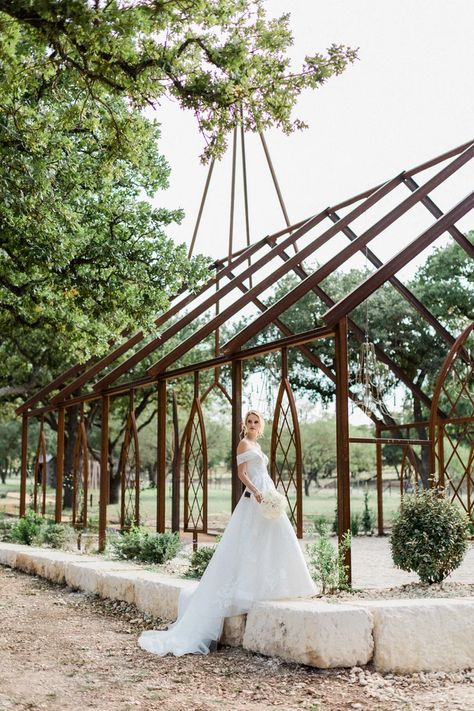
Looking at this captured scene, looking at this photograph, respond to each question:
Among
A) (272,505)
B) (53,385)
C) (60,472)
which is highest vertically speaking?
(53,385)

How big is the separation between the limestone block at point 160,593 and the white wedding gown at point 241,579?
1.84ft

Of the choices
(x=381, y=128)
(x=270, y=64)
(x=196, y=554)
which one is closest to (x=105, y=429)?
(x=196, y=554)

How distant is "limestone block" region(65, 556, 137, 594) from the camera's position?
967 centimetres

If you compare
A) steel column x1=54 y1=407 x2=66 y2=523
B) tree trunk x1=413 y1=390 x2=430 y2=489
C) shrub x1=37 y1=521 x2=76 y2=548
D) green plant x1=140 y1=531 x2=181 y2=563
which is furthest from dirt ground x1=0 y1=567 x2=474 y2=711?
tree trunk x1=413 y1=390 x2=430 y2=489

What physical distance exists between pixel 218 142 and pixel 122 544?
19.4 feet

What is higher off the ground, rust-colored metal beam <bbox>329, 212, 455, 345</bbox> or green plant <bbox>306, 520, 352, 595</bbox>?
rust-colored metal beam <bbox>329, 212, 455, 345</bbox>

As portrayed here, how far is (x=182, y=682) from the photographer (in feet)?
19.6

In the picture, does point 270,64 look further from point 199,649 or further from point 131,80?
point 199,649

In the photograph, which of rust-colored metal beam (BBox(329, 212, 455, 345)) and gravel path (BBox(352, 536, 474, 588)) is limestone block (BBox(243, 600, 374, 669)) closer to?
gravel path (BBox(352, 536, 474, 588))

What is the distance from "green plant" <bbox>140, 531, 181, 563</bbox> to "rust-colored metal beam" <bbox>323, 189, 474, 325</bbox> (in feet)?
13.2

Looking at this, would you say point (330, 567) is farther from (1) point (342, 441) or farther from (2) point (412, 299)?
(2) point (412, 299)

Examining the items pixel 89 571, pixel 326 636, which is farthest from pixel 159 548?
pixel 326 636

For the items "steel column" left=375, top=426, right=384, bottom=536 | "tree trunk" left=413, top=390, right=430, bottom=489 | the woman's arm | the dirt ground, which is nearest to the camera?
the dirt ground

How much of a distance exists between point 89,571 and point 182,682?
4156mm
